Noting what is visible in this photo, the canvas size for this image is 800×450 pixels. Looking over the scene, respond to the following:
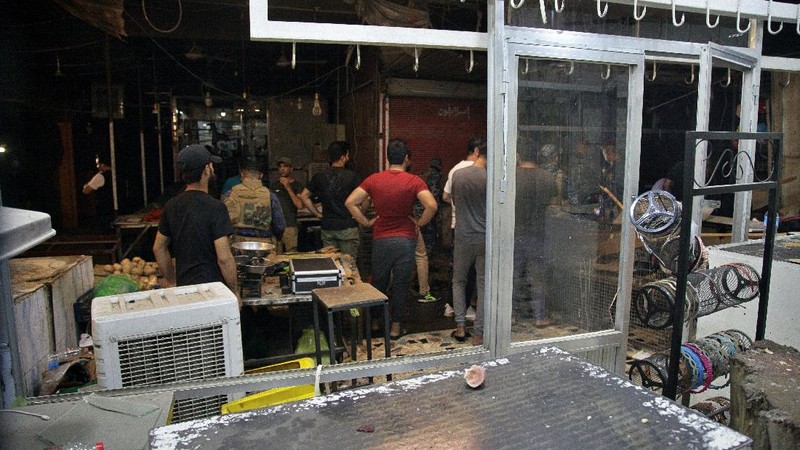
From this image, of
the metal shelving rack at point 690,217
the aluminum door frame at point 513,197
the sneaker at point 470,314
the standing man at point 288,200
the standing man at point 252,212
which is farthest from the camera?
the standing man at point 288,200

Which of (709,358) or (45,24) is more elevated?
(45,24)

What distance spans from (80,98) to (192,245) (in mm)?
9827

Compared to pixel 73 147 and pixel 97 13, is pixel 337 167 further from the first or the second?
pixel 73 147

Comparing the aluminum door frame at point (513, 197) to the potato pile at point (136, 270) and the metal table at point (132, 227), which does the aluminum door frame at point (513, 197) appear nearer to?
the potato pile at point (136, 270)

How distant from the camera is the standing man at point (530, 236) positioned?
3664 mm

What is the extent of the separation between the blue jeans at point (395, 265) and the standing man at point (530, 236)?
2.07 metres

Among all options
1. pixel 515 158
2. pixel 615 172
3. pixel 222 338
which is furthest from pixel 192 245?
pixel 615 172

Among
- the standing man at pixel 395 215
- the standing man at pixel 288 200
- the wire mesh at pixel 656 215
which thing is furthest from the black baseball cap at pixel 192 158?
the standing man at pixel 288 200

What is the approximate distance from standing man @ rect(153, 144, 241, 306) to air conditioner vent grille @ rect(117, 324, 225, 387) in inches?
43.6

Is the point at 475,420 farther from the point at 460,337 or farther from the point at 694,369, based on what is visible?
the point at 460,337

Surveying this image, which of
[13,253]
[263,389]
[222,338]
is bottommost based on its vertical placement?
[263,389]

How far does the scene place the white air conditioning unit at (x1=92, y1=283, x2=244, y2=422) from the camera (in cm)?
286

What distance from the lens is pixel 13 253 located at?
1.13m

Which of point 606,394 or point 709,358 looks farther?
point 709,358
